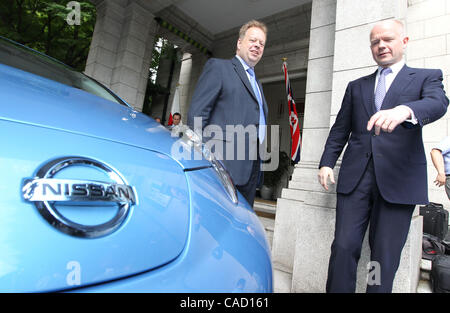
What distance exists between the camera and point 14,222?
0.39m

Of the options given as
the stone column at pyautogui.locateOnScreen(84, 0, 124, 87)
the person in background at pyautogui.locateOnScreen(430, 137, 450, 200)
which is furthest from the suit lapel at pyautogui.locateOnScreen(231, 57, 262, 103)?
the stone column at pyautogui.locateOnScreen(84, 0, 124, 87)

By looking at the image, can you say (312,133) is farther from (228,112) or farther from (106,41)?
(106,41)

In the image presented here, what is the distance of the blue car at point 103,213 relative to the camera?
397 millimetres

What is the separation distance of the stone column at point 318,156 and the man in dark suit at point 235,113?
0.77 m

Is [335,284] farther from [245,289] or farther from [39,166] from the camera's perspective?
[39,166]

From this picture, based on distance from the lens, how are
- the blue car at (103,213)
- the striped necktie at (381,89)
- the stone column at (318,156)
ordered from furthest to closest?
the stone column at (318,156) → the striped necktie at (381,89) → the blue car at (103,213)

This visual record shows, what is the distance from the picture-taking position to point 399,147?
1453 millimetres

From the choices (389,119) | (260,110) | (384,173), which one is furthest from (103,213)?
(260,110)

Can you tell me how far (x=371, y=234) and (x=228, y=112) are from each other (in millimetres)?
1186

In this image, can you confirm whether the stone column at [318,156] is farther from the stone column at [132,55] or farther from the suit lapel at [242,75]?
the stone column at [132,55]

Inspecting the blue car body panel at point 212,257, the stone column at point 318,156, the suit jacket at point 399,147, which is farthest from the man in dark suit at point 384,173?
the blue car body panel at point 212,257
